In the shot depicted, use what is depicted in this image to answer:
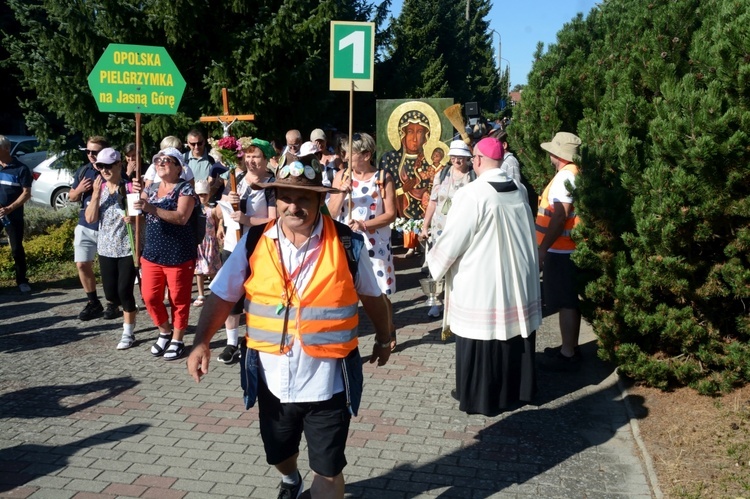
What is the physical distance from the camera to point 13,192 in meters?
9.67

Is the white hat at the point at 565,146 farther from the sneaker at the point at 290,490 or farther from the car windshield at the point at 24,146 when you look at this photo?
the car windshield at the point at 24,146

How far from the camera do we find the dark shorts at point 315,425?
3.64m

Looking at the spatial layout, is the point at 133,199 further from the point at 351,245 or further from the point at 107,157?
the point at 351,245

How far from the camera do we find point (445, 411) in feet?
19.0

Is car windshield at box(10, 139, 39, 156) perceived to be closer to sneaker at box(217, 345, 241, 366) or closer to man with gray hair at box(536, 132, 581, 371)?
sneaker at box(217, 345, 241, 366)

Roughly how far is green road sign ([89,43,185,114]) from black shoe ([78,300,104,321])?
2.24 meters

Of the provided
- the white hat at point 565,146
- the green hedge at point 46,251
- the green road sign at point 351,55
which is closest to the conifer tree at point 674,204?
the white hat at point 565,146

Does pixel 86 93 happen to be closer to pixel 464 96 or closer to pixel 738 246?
pixel 738 246

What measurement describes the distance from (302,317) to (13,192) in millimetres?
7514

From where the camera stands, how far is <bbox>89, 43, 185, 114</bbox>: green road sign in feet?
25.5

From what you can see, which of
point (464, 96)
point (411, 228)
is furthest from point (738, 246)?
point (464, 96)

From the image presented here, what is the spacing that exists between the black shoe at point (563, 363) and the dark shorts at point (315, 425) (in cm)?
353

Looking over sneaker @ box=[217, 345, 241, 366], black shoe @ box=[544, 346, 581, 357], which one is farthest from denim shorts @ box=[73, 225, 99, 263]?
black shoe @ box=[544, 346, 581, 357]

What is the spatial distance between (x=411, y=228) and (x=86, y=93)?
6421 millimetres
